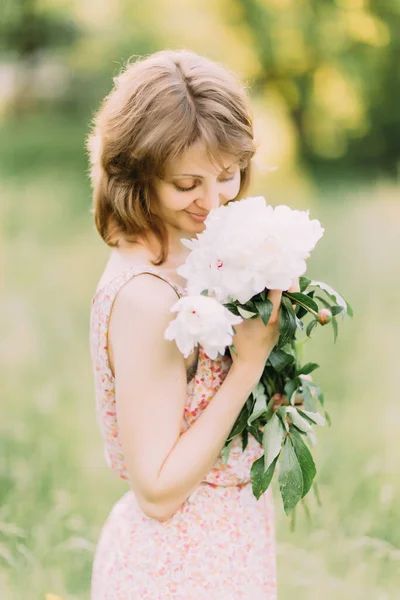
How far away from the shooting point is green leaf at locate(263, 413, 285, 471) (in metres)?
1.72

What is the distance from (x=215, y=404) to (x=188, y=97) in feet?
2.18

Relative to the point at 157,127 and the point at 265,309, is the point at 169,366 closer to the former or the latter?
the point at 265,309

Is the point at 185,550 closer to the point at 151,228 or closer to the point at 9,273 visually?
the point at 151,228

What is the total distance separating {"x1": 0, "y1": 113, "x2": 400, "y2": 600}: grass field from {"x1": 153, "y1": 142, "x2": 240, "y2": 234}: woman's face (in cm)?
146

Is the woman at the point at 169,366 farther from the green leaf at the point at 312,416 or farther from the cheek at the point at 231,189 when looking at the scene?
the green leaf at the point at 312,416

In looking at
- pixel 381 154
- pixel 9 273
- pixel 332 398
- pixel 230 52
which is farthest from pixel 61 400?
pixel 381 154

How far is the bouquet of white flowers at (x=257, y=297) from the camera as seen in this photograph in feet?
4.99

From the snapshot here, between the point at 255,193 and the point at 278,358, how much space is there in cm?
888

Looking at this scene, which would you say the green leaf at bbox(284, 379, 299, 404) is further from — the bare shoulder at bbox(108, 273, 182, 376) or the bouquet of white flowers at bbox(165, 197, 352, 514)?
the bare shoulder at bbox(108, 273, 182, 376)

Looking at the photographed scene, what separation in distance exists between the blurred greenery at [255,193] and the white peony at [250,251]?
0.55 metres

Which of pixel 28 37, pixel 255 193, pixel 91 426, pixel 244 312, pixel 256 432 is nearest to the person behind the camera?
pixel 244 312

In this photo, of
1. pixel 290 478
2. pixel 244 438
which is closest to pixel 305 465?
pixel 290 478

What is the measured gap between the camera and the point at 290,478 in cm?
176

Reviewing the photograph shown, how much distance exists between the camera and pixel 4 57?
15484mm
